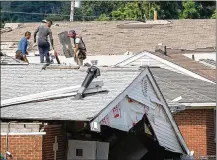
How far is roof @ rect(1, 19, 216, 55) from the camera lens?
139 feet

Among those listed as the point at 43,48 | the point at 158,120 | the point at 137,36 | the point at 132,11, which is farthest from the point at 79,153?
the point at 132,11

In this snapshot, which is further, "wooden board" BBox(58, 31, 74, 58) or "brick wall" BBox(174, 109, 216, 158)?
"brick wall" BBox(174, 109, 216, 158)

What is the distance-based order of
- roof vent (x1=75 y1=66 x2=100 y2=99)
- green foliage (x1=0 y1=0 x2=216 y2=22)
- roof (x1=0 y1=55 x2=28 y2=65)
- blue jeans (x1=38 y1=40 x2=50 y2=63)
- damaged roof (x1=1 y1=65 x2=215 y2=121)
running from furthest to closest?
green foliage (x1=0 y1=0 x2=216 y2=22), blue jeans (x1=38 y1=40 x2=50 y2=63), roof (x1=0 y1=55 x2=28 y2=65), roof vent (x1=75 y1=66 x2=100 y2=99), damaged roof (x1=1 y1=65 x2=215 y2=121)

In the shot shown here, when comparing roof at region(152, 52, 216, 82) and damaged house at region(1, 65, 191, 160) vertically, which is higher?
damaged house at region(1, 65, 191, 160)

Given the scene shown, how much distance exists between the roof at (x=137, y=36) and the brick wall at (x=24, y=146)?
2354 cm

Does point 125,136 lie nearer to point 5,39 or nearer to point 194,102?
point 194,102

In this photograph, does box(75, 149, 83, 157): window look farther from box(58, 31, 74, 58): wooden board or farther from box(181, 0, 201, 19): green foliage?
box(181, 0, 201, 19): green foliage

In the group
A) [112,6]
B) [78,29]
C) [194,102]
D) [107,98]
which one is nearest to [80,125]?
[107,98]

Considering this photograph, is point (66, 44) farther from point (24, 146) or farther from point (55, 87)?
point (24, 146)

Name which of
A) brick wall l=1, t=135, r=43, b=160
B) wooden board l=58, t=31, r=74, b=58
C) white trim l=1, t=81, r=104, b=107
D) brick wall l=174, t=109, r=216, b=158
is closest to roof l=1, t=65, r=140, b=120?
white trim l=1, t=81, r=104, b=107

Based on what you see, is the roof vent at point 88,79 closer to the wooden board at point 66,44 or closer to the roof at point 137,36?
the wooden board at point 66,44

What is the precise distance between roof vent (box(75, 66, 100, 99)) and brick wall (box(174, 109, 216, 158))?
32.1 ft

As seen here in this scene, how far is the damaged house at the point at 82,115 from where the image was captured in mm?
17312

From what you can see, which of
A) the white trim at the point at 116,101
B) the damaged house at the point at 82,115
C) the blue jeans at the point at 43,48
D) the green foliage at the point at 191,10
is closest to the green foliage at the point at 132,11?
the green foliage at the point at 191,10
